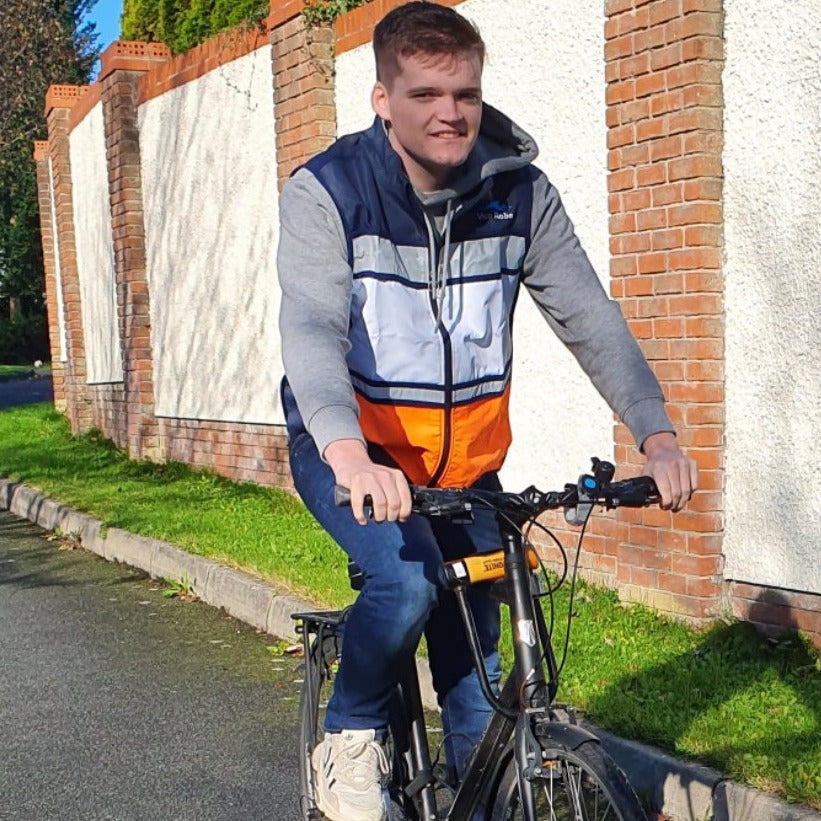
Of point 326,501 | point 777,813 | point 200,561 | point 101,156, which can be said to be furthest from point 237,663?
point 101,156

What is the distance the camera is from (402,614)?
2.90m

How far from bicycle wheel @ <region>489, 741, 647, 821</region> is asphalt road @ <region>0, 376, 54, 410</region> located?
842 inches

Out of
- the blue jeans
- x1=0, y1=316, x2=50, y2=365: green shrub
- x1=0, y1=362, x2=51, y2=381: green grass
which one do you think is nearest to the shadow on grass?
the blue jeans

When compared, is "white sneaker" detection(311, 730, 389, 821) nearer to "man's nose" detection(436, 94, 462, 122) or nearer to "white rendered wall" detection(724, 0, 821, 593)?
"man's nose" detection(436, 94, 462, 122)

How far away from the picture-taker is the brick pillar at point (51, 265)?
19.0 metres

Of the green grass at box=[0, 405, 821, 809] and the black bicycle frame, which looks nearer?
the black bicycle frame

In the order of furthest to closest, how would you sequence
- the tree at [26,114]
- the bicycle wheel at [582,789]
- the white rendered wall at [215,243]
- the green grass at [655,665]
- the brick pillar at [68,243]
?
the tree at [26,114]
the brick pillar at [68,243]
the white rendered wall at [215,243]
the green grass at [655,665]
the bicycle wheel at [582,789]

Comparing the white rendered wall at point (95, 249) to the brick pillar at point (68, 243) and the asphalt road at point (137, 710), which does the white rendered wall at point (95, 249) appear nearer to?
the brick pillar at point (68, 243)

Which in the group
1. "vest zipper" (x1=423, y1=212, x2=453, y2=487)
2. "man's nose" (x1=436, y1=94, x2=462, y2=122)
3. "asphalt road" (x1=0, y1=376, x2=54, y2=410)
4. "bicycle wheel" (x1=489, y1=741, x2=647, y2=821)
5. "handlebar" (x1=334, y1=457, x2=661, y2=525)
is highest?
"man's nose" (x1=436, y1=94, x2=462, y2=122)

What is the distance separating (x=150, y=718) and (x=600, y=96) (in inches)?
143

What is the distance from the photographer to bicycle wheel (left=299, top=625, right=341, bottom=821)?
3.53 meters

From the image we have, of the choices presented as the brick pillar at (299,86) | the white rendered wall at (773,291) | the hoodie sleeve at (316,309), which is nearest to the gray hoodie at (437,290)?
the hoodie sleeve at (316,309)

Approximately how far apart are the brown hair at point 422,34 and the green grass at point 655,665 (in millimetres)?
2361

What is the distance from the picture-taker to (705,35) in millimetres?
5910
